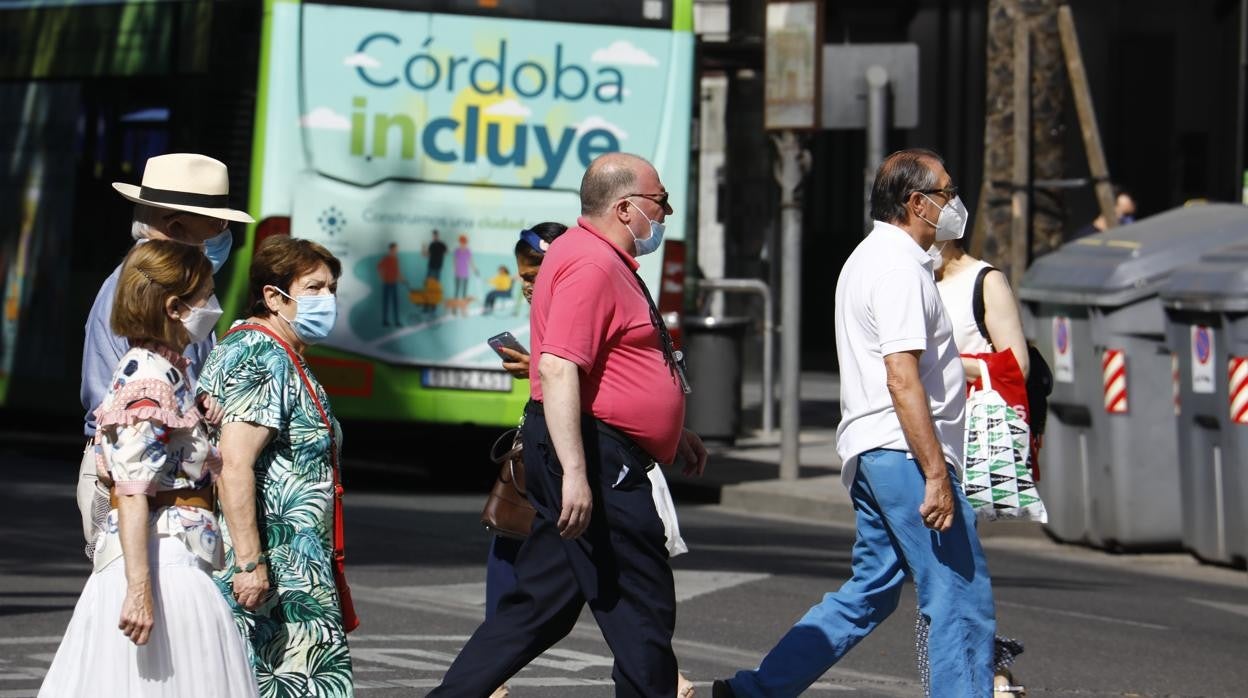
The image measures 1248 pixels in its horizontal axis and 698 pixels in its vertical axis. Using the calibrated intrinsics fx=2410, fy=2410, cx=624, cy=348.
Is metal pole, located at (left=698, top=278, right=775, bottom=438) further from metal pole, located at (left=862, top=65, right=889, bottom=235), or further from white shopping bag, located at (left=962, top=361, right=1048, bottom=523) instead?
white shopping bag, located at (left=962, top=361, right=1048, bottom=523)

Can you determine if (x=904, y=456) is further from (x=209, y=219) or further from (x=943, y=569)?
(x=209, y=219)

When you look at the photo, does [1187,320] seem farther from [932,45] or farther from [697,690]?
[932,45]

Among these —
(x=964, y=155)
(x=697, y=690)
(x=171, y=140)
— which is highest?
(x=964, y=155)

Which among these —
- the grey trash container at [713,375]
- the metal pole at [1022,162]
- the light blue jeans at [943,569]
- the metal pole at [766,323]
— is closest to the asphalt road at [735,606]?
the light blue jeans at [943,569]

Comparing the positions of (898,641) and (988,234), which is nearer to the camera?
(898,641)

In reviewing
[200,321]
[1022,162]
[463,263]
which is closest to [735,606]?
[463,263]

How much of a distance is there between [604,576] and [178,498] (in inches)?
46.3

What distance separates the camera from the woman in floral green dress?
5.69m

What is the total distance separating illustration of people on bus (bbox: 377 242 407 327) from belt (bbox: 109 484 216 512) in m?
8.60

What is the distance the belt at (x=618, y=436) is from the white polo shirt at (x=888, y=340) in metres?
0.73

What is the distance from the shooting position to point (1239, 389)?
38.1 ft

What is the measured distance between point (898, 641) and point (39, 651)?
321 centimetres

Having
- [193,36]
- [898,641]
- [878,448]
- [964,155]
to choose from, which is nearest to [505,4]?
[193,36]

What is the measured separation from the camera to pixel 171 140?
1529 cm
